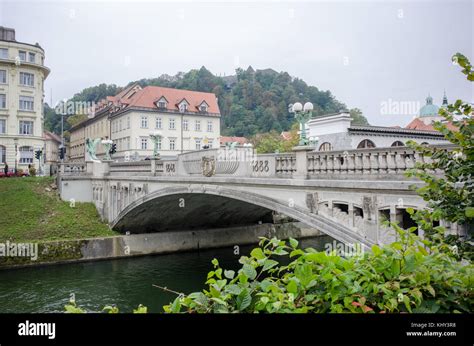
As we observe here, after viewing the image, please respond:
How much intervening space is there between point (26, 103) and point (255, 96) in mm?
19035

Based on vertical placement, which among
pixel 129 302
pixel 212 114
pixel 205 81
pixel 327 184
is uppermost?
pixel 205 81

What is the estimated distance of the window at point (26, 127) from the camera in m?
35.0

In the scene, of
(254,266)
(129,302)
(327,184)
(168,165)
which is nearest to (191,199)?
(168,165)

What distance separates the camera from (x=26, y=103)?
3538 centimetres

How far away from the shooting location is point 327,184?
9.93 m

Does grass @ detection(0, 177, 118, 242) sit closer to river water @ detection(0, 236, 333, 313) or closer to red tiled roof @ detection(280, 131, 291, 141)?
river water @ detection(0, 236, 333, 313)

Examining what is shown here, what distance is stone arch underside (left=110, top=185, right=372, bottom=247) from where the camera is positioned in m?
18.7

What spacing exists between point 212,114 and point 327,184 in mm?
42677

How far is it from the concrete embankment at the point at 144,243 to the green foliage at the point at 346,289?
23335 mm

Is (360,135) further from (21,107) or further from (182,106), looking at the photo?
(182,106)

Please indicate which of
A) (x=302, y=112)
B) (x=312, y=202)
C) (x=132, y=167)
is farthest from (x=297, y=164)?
(x=132, y=167)

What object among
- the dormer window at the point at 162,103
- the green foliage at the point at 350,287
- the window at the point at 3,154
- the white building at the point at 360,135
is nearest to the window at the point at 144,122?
the dormer window at the point at 162,103

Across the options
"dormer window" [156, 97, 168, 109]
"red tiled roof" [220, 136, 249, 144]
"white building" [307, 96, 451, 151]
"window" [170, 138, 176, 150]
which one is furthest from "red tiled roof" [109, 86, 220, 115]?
"white building" [307, 96, 451, 151]
